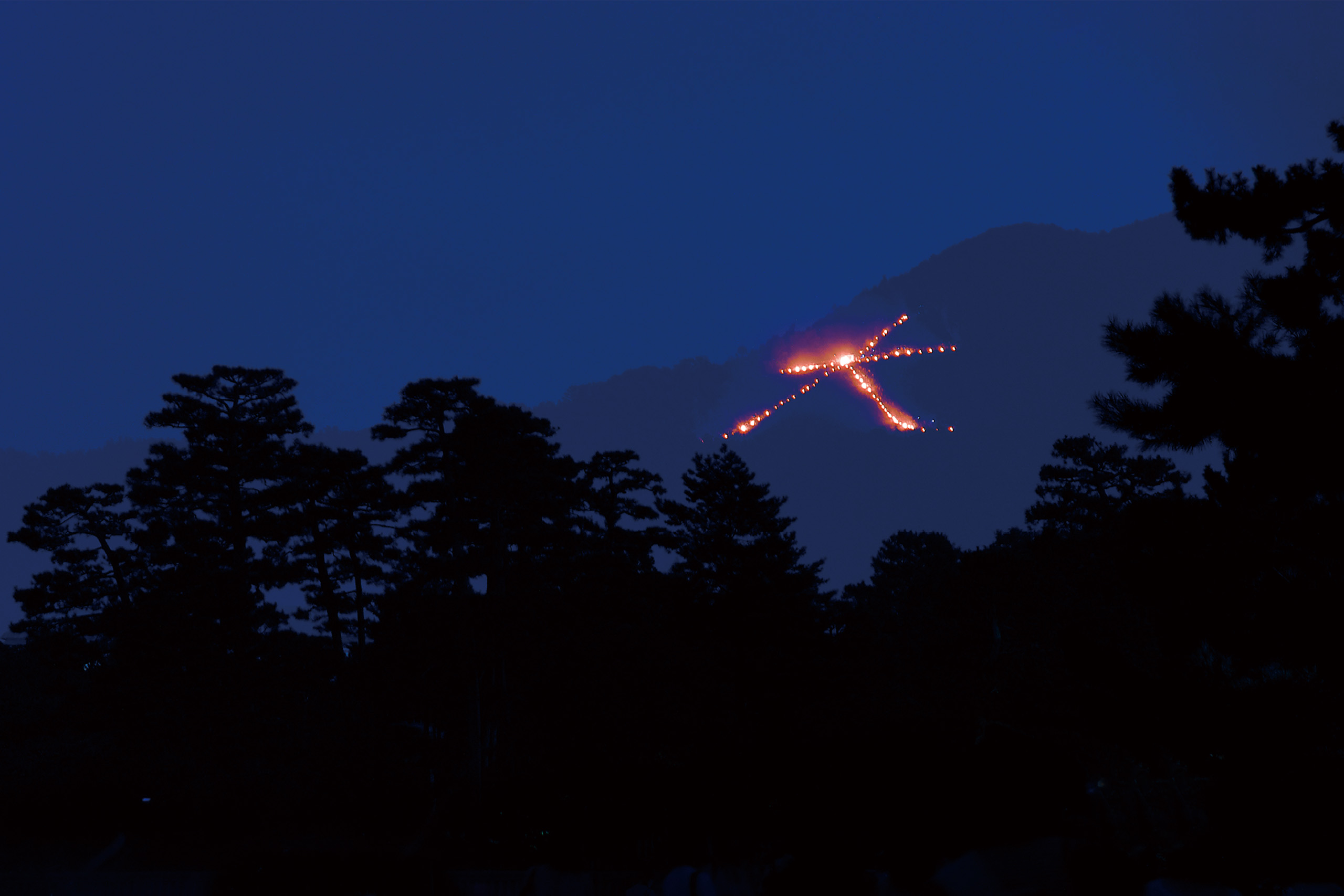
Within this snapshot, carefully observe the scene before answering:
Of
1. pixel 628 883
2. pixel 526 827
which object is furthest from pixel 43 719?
pixel 628 883

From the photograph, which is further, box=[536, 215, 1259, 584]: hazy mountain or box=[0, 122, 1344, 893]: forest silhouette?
box=[536, 215, 1259, 584]: hazy mountain

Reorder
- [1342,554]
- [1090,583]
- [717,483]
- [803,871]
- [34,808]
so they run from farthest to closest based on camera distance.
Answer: [717,483]
[1090,583]
[34,808]
[1342,554]
[803,871]

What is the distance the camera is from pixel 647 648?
29781 mm

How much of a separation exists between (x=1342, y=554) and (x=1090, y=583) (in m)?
25.1

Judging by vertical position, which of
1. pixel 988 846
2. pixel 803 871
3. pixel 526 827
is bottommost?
pixel 526 827

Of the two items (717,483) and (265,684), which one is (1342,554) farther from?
(717,483)

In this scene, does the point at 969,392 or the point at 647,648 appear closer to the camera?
the point at 647,648

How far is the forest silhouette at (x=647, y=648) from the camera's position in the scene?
8.82 meters

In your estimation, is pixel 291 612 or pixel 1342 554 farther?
pixel 291 612

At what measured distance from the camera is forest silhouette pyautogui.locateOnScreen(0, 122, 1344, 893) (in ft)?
28.9

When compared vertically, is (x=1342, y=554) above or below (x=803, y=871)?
above

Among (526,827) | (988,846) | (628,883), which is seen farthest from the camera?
(526,827)

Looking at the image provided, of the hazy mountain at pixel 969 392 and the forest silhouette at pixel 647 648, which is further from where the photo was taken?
the hazy mountain at pixel 969 392

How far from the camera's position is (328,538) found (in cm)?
3212
